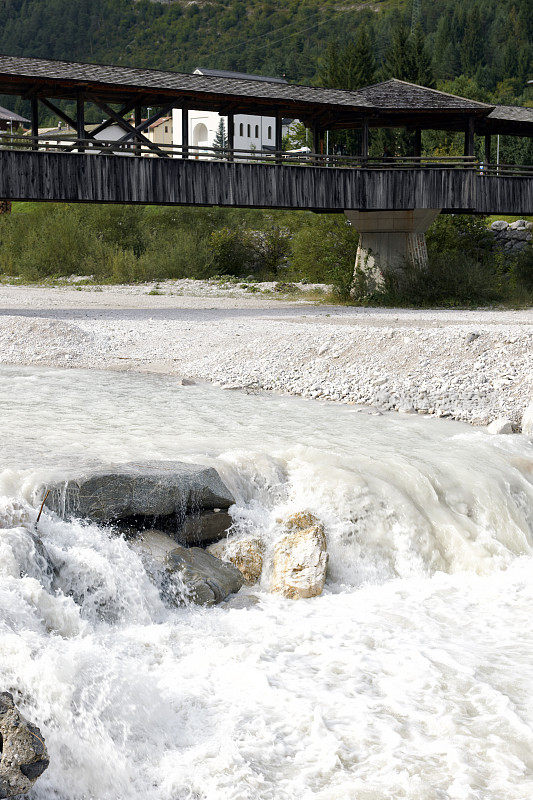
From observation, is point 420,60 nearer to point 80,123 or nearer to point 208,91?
point 208,91

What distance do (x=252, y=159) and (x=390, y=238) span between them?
17.4ft

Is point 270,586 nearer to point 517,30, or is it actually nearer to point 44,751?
point 44,751

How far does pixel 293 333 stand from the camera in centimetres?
1658

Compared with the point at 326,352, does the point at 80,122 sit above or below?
above

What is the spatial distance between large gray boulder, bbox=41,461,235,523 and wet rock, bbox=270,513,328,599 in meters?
0.76

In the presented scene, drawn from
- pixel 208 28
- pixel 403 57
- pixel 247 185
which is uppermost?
pixel 208 28

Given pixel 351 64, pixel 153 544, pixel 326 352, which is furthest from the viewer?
pixel 351 64

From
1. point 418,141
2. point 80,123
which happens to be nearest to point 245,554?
point 80,123

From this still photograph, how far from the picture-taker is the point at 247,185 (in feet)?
82.8

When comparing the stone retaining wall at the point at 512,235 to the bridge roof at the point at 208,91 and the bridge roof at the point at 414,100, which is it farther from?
the bridge roof at the point at 208,91

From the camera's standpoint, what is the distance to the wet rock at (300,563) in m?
7.21

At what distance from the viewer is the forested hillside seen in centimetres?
10831

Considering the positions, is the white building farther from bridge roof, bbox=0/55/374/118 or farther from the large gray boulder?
the large gray boulder

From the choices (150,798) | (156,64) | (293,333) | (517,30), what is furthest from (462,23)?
(150,798)
